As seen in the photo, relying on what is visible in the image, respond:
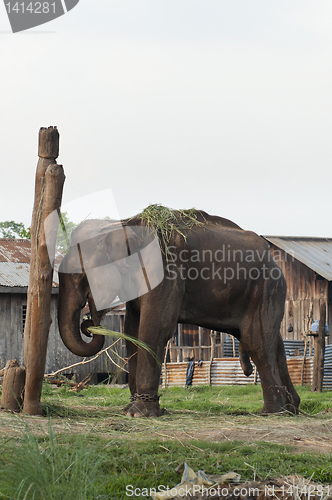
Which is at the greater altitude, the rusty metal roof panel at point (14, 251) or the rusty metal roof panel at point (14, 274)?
the rusty metal roof panel at point (14, 251)

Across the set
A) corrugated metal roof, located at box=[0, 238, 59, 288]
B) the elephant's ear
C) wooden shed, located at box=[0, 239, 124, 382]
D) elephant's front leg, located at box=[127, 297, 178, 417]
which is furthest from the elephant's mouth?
corrugated metal roof, located at box=[0, 238, 59, 288]

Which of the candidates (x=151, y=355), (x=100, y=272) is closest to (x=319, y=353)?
(x=151, y=355)

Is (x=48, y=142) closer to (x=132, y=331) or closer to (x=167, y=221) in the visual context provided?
(x=167, y=221)

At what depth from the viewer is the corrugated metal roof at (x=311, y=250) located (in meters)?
21.3

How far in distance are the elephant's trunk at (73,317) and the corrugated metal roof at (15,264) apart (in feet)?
36.2

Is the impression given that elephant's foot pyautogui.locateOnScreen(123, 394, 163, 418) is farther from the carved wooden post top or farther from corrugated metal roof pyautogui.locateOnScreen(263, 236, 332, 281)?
corrugated metal roof pyautogui.locateOnScreen(263, 236, 332, 281)

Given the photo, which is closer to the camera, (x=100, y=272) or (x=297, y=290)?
(x=100, y=272)

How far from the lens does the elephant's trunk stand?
7039 mm

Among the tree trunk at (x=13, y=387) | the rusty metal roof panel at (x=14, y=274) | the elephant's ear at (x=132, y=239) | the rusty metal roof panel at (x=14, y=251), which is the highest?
the rusty metal roof panel at (x=14, y=251)

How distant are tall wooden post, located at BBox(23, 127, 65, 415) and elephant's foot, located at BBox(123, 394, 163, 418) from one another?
3.51 ft

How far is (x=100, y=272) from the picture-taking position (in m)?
7.37

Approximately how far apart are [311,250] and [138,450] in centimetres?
1966

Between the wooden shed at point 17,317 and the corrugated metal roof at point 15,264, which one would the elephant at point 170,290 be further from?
the corrugated metal roof at point 15,264

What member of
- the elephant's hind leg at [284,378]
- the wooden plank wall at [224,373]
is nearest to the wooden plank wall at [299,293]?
the wooden plank wall at [224,373]
